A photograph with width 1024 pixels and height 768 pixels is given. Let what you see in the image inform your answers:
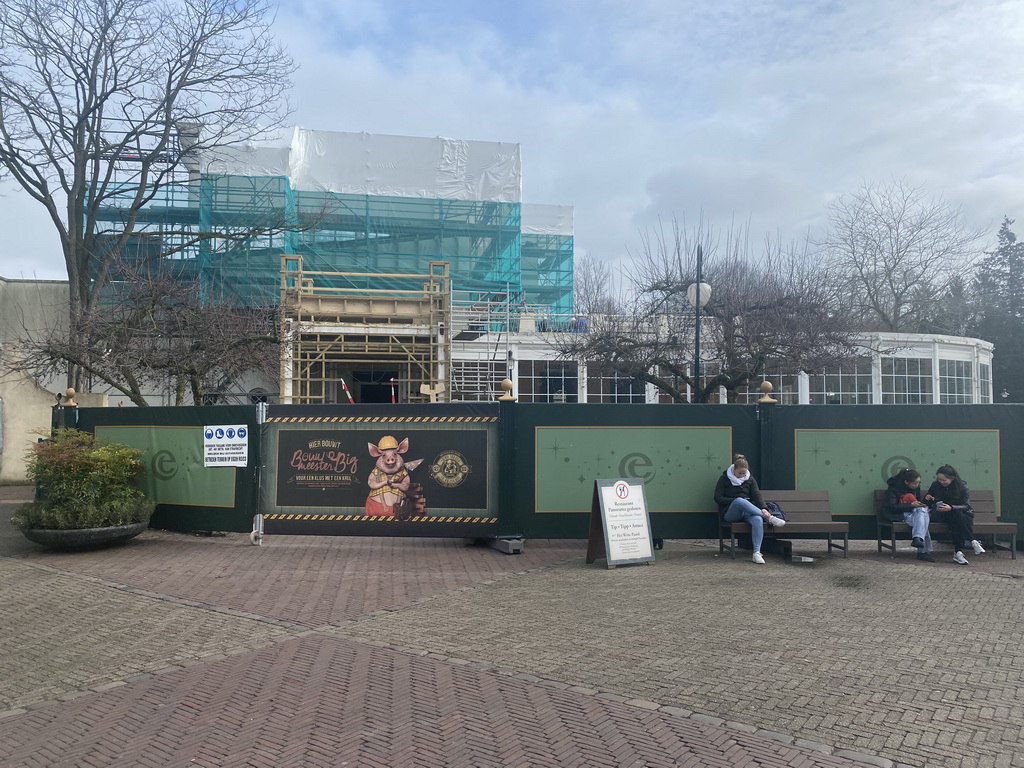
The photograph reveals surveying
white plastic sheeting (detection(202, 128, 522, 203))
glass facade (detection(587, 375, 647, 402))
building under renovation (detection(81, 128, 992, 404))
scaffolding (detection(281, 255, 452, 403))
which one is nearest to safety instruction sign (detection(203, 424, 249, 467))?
building under renovation (detection(81, 128, 992, 404))

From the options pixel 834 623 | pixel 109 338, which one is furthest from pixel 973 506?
pixel 109 338

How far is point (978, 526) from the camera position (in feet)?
33.9

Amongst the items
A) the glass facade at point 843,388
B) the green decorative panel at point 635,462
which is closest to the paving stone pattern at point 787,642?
the green decorative panel at point 635,462

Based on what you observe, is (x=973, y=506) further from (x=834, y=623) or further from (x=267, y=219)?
(x=267, y=219)

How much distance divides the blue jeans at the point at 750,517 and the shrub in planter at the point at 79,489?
26.4ft

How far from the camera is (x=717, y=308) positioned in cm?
1822

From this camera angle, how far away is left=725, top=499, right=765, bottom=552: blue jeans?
391 inches

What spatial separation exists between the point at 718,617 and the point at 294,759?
4.16 meters

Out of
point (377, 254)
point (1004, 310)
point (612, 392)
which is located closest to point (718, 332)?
point (612, 392)

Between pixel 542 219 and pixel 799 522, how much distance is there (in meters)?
31.0

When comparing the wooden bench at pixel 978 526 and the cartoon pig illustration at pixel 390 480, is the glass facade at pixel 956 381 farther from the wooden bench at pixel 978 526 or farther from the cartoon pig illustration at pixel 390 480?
the cartoon pig illustration at pixel 390 480

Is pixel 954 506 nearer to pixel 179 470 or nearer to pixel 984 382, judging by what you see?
pixel 179 470

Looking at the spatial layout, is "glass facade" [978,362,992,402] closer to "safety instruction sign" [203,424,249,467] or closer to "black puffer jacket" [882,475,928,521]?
"black puffer jacket" [882,475,928,521]

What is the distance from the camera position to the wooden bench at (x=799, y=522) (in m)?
10.1
